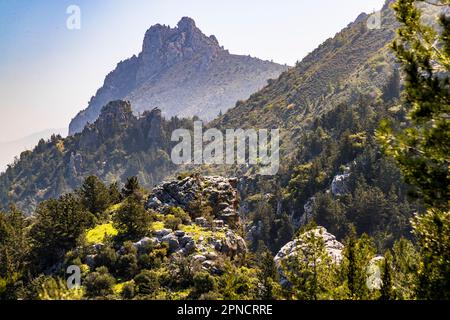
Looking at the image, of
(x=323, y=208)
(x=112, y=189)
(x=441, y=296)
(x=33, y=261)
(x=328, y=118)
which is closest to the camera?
(x=441, y=296)

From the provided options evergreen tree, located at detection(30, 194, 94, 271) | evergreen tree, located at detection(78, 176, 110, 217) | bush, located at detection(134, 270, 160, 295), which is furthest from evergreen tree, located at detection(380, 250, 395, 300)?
evergreen tree, located at detection(78, 176, 110, 217)

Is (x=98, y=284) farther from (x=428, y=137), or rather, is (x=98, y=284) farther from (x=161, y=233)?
(x=428, y=137)

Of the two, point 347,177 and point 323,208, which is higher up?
point 347,177

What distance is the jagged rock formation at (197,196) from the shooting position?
58.0m

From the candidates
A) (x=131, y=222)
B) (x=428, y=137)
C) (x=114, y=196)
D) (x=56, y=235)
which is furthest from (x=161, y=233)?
(x=428, y=137)

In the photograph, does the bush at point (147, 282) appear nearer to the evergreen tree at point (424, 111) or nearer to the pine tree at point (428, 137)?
the pine tree at point (428, 137)

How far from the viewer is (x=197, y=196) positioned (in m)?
59.5

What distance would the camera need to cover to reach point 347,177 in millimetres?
114438

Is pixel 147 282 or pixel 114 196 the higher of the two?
pixel 114 196

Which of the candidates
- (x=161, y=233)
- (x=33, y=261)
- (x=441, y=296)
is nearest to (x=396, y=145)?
(x=441, y=296)

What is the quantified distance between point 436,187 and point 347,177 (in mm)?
100512

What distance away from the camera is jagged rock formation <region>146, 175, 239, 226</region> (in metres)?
58.0

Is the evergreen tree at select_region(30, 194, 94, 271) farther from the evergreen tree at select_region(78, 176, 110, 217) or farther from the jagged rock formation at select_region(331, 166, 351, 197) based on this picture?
the jagged rock formation at select_region(331, 166, 351, 197)

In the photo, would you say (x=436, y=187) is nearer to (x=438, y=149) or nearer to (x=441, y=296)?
(x=438, y=149)
